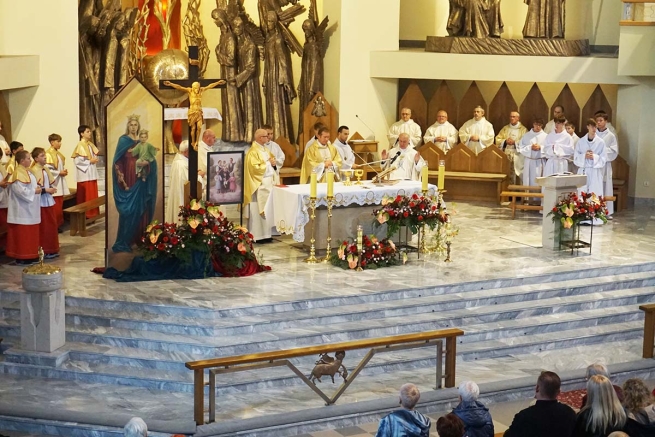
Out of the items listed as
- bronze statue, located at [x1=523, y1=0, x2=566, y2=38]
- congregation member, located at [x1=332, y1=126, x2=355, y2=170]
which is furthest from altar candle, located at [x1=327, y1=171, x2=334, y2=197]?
bronze statue, located at [x1=523, y1=0, x2=566, y2=38]

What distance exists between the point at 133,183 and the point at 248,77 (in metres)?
6.79

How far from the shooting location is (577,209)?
48.4 ft

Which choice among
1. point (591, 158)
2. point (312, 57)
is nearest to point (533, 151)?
point (591, 158)

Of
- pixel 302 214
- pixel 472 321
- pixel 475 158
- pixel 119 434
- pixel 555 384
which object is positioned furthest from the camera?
pixel 475 158

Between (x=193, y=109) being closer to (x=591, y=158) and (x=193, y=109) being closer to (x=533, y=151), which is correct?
(x=533, y=151)

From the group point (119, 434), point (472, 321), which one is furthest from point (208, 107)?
point (119, 434)

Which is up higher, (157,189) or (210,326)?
(157,189)

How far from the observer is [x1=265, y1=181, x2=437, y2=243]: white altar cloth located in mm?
14531

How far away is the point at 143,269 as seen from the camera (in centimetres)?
1331

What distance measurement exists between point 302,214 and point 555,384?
7230 millimetres

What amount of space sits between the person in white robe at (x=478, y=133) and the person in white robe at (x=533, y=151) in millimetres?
858

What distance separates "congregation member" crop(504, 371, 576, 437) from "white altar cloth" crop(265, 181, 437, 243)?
7.09m

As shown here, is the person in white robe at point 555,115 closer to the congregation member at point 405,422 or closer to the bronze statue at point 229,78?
the bronze statue at point 229,78

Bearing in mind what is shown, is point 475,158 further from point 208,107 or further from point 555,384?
point 555,384
